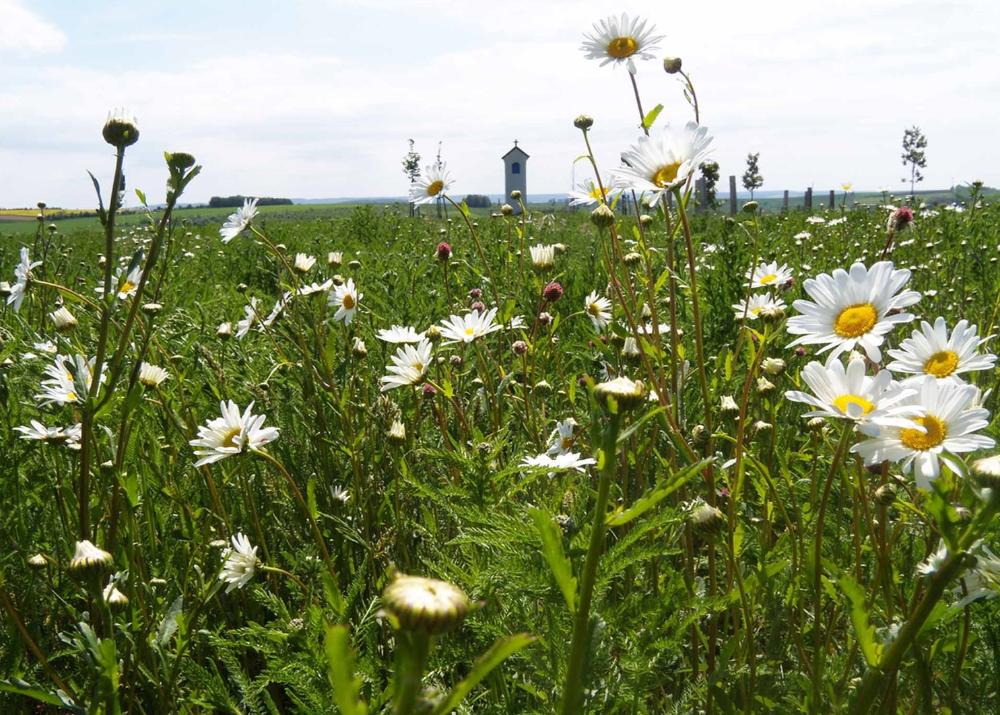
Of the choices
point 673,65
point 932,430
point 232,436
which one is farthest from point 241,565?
point 673,65

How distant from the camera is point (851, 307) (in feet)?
3.46

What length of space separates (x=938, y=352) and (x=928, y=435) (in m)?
0.27

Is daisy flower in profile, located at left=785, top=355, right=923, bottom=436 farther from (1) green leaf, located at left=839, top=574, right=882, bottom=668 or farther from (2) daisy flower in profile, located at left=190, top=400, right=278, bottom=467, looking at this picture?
(2) daisy flower in profile, located at left=190, top=400, right=278, bottom=467

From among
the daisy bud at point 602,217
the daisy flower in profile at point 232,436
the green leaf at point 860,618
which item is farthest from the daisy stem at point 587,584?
the daisy bud at point 602,217

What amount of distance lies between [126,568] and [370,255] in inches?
157

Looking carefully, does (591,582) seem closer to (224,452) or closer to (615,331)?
(224,452)

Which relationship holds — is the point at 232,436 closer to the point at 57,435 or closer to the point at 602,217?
the point at 57,435

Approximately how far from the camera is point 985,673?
108 cm

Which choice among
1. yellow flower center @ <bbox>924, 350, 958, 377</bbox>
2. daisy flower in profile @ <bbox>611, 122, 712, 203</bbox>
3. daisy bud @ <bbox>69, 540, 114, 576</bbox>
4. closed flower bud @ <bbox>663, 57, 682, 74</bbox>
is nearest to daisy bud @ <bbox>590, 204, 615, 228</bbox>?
daisy flower in profile @ <bbox>611, 122, 712, 203</bbox>

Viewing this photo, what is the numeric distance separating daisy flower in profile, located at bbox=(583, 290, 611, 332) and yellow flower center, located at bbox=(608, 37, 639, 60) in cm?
80

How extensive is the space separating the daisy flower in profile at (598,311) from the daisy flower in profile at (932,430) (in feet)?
4.74

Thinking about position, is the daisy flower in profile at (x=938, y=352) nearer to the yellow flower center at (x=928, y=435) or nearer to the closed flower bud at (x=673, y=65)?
the yellow flower center at (x=928, y=435)

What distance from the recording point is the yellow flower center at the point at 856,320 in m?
1.02

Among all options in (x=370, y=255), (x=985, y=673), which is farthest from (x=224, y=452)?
(x=370, y=255)
